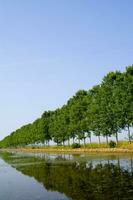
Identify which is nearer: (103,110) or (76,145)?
(103,110)

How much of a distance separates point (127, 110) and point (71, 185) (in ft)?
149

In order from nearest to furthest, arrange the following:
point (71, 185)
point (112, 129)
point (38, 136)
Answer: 1. point (71, 185)
2. point (112, 129)
3. point (38, 136)

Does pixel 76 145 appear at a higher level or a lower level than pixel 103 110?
lower

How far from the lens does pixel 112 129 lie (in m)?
82.2

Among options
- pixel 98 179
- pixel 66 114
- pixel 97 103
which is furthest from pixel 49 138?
pixel 98 179

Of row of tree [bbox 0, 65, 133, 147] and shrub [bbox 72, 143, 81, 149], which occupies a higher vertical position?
Result: row of tree [bbox 0, 65, 133, 147]

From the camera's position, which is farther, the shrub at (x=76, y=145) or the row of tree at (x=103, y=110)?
Answer: the shrub at (x=76, y=145)

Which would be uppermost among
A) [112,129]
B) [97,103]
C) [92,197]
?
[97,103]

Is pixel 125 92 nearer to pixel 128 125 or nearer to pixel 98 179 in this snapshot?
pixel 128 125

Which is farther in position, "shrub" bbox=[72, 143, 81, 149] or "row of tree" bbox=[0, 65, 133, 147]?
"shrub" bbox=[72, 143, 81, 149]

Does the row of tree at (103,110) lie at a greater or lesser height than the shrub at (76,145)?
greater

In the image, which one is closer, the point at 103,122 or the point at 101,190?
the point at 101,190

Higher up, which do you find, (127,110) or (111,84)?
(111,84)

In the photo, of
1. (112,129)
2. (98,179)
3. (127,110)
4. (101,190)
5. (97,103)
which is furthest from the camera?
(97,103)
